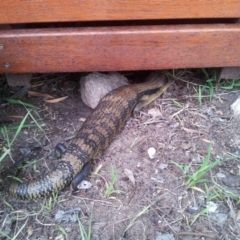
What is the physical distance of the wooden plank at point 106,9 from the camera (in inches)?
103

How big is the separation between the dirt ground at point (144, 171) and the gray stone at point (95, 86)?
11 centimetres

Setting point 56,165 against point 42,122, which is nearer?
point 56,165

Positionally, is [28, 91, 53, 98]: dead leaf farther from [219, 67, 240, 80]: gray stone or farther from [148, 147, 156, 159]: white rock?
[219, 67, 240, 80]: gray stone

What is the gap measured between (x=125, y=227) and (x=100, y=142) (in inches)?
29.7

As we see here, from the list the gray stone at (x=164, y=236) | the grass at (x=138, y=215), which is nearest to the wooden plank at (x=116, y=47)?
the grass at (x=138, y=215)

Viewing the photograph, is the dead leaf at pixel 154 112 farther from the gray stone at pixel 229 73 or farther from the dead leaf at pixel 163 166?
the gray stone at pixel 229 73

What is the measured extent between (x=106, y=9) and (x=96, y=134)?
3.13ft

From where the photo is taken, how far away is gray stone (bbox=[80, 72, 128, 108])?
Result: 3195 mm

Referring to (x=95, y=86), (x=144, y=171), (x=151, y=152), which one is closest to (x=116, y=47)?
(x=95, y=86)

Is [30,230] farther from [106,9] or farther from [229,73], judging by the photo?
[229,73]

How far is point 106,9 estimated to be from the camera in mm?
2658

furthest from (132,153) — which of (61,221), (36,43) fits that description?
(36,43)

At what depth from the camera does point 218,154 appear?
2809 mm

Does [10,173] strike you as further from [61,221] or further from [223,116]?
[223,116]
